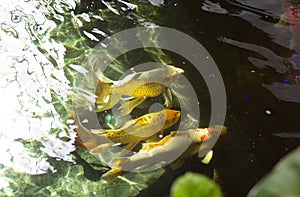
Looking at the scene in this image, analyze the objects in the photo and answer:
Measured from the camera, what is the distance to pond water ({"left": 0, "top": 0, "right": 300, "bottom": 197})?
2945mm

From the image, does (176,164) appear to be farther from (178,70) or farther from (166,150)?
(178,70)

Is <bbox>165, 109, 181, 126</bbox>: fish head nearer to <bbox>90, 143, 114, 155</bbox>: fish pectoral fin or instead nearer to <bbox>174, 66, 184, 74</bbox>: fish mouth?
<bbox>174, 66, 184, 74</bbox>: fish mouth

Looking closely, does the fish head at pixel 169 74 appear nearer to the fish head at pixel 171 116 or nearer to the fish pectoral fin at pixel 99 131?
the fish head at pixel 171 116

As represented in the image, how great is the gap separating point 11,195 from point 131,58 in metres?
1.50

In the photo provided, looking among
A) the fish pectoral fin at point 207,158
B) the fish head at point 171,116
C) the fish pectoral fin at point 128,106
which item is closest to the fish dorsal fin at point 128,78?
the fish pectoral fin at point 128,106

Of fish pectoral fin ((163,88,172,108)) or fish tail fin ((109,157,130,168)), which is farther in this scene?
fish pectoral fin ((163,88,172,108))

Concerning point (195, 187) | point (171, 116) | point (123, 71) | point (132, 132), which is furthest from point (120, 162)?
point (195, 187)

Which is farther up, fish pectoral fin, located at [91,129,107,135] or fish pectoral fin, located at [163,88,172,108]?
fish pectoral fin, located at [163,88,172,108]

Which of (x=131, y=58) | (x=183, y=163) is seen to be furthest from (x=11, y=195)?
(x=131, y=58)

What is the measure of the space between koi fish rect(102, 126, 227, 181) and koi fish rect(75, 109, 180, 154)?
0.32 ft

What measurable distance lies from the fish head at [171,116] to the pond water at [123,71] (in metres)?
0.20

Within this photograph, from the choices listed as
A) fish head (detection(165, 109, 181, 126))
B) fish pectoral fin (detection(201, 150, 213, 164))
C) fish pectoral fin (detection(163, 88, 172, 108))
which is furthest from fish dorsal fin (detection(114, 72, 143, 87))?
fish pectoral fin (detection(201, 150, 213, 164))

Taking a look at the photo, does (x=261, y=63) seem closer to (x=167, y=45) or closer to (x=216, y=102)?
(x=216, y=102)

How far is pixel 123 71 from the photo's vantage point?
3.56m
